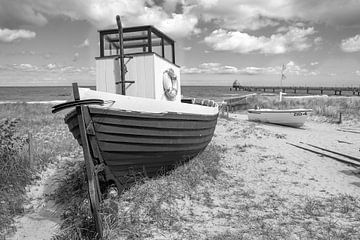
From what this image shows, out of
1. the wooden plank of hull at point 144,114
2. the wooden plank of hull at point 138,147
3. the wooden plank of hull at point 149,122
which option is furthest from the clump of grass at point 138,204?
the wooden plank of hull at point 144,114

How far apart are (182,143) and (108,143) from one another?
6.38 feet

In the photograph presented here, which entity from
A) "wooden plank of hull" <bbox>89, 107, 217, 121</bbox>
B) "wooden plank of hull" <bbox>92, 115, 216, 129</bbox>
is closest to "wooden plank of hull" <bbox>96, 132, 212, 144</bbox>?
"wooden plank of hull" <bbox>92, 115, 216, 129</bbox>

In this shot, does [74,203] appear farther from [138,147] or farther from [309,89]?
[309,89]

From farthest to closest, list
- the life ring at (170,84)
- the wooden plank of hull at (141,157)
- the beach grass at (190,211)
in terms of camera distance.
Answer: the life ring at (170,84)
the wooden plank of hull at (141,157)
the beach grass at (190,211)

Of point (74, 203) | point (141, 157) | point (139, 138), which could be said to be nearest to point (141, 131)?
point (139, 138)

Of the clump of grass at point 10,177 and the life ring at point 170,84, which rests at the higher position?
the life ring at point 170,84

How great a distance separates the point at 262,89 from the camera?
79.9 m

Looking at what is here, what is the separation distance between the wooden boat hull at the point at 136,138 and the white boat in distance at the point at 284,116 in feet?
40.0

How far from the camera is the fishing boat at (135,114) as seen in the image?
4.87 m

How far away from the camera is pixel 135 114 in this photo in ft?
17.1

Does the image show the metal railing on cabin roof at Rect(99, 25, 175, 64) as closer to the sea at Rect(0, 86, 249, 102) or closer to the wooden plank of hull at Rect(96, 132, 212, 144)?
the wooden plank of hull at Rect(96, 132, 212, 144)

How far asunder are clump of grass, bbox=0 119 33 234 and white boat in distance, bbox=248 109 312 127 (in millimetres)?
13978

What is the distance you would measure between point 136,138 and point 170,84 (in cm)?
236

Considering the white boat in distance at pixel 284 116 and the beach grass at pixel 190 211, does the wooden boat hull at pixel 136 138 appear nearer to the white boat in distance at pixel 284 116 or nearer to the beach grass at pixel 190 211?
the beach grass at pixel 190 211
